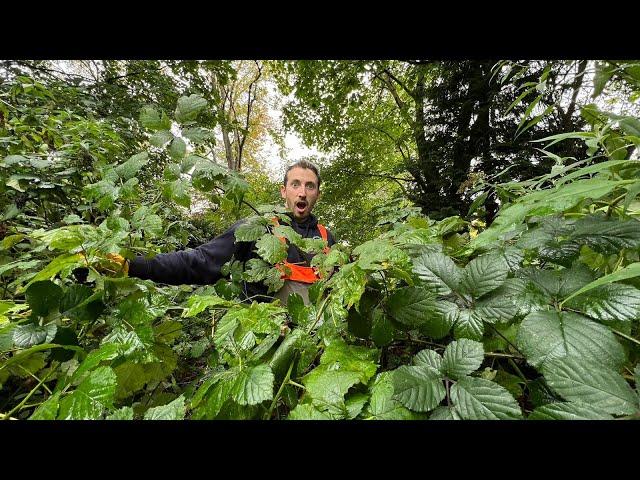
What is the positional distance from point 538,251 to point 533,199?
0.11 m

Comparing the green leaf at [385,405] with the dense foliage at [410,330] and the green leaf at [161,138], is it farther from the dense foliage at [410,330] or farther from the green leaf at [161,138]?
the green leaf at [161,138]

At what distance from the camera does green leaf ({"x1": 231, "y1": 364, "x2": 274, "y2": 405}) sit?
427 millimetres

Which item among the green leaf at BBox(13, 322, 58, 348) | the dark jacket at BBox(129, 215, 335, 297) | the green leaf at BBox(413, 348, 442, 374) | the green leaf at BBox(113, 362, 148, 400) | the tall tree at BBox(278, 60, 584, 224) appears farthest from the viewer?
the tall tree at BBox(278, 60, 584, 224)

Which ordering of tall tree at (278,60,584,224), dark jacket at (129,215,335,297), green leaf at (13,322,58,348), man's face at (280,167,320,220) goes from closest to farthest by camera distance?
green leaf at (13,322,58,348) < dark jacket at (129,215,335,297) < man's face at (280,167,320,220) < tall tree at (278,60,584,224)

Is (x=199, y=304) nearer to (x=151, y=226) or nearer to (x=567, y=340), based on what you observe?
(x=151, y=226)

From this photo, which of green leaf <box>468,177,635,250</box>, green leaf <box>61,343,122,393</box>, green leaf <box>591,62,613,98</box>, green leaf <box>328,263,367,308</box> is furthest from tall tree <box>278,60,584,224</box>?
green leaf <box>61,343,122,393</box>

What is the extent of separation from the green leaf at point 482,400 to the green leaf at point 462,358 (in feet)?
0.05

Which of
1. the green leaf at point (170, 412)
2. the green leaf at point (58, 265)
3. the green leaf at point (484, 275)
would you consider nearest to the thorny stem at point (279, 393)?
the green leaf at point (170, 412)

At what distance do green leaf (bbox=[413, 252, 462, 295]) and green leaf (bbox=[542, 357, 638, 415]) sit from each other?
0.57 ft

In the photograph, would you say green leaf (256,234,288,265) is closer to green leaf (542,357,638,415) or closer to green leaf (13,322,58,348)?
green leaf (13,322,58,348)

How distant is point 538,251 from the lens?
0.55 m

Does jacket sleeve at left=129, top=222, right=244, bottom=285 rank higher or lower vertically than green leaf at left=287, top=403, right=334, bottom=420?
higher
